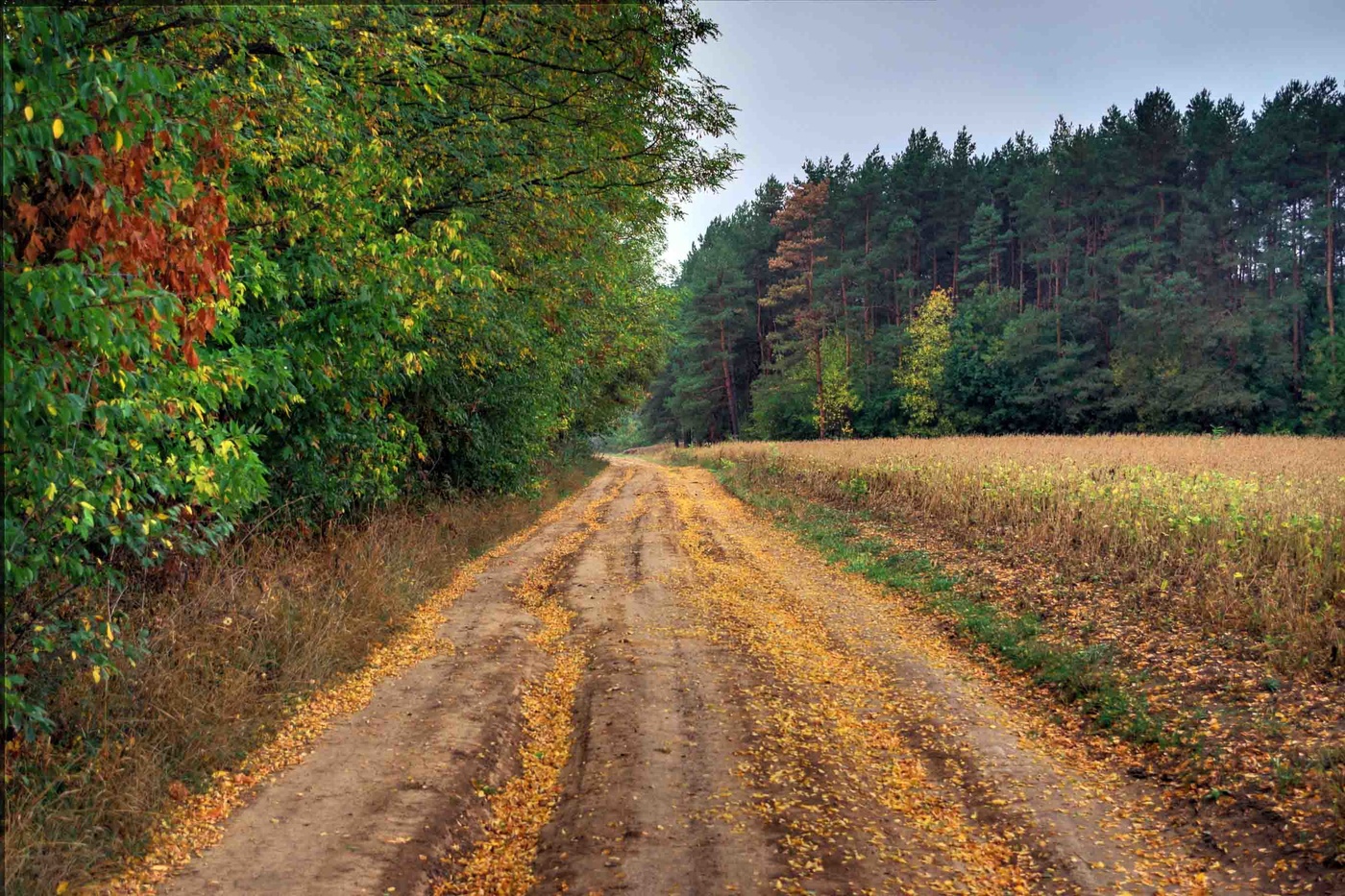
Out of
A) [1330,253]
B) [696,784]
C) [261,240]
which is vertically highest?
[1330,253]

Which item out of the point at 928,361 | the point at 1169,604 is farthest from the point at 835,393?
the point at 1169,604

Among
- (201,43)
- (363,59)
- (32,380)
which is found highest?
(363,59)

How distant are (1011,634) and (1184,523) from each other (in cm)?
309

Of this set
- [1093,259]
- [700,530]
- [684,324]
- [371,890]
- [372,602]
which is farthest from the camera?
[684,324]

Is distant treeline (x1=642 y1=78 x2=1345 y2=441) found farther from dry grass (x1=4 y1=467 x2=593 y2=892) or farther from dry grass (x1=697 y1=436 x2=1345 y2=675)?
dry grass (x1=4 y1=467 x2=593 y2=892)

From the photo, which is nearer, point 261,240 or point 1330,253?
point 261,240

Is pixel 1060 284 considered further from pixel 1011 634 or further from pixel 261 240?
pixel 261 240

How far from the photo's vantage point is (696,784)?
500 centimetres

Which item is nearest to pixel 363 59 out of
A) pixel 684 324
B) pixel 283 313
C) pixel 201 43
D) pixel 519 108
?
pixel 201 43

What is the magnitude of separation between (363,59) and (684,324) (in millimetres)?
63567

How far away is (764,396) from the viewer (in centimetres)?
5903

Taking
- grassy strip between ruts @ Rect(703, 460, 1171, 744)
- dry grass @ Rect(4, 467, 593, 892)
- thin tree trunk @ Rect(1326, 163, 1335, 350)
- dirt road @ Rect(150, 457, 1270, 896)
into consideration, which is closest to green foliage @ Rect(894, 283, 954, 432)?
thin tree trunk @ Rect(1326, 163, 1335, 350)

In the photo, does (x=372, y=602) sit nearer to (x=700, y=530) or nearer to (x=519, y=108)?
(x=519, y=108)

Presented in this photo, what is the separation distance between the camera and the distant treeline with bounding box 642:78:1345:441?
42562 millimetres
